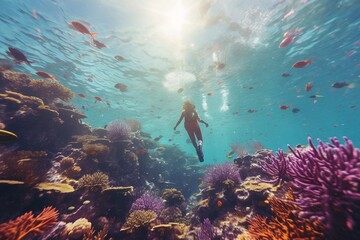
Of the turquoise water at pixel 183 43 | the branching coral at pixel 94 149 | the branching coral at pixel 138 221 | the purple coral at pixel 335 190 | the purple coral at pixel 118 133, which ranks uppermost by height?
the turquoise water at pixel 183 43

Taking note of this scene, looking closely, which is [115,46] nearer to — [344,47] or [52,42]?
[52,42]

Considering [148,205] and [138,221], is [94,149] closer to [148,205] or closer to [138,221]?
[148,205]

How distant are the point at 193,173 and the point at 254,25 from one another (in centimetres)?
1446

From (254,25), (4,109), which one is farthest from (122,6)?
(254,25)

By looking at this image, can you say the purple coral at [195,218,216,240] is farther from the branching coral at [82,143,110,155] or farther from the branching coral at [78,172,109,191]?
the branching coral at [82,143,110,155]

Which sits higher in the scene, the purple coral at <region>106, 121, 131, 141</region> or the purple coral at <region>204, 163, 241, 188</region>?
the purple coral at <region>106, 121, 131, 141</region>

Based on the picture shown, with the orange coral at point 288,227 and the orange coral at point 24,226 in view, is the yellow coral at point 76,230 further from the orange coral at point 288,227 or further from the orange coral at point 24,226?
the orange coral at point 288,227

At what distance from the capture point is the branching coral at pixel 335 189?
2.33 meters

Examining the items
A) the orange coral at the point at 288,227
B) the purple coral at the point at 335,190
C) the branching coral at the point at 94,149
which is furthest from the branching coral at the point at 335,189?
the branching coral at the point at 94,149

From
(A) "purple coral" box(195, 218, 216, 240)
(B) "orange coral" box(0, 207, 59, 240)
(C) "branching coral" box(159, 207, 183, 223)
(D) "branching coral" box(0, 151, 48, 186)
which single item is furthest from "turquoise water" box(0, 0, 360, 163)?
(A) "purple coral" box(195, 218, 216, 240)

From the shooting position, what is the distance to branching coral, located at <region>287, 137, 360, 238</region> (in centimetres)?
233

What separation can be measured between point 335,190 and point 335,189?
0.01 m

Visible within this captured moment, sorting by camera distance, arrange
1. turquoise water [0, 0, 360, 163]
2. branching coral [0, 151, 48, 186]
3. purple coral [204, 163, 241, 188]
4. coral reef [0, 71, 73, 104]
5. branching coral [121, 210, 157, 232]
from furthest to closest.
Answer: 1. turquoise water [0, 0, 360, 163]
2. coral reef [0, 71, 73, 104]
3. purple coral [204, 163, 241, 188]
4. branching coral [121, 210, 157, 232]
5. branching coral [0, 151, 48, 186]

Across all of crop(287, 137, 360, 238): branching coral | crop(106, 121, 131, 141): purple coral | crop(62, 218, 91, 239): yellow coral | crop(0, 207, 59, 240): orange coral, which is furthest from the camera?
crop(106, 121, 131, 141): purple coral
